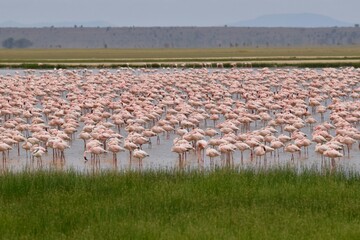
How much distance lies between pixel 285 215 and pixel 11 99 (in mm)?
19664

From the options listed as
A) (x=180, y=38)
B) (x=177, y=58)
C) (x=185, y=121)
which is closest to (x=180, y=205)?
(x=185, y=121)

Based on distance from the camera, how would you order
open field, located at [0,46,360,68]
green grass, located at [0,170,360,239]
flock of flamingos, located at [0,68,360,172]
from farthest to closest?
open field, located at [0,46,360,68] < flock of flamingos, located at [0,68,360,172] < green grass, located at [0,170,360,239]

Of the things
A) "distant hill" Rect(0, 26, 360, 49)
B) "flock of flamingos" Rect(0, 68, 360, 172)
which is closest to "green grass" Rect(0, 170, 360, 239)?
"flock of flamingos" Rect(0, 68, 360, 172)

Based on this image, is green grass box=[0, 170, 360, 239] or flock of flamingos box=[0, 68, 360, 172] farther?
flock of flamingos box=[0, 68, 360, 172]

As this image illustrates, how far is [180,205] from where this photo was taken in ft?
44.3

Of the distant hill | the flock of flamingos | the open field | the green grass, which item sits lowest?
the green grass

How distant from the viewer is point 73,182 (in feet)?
49.8

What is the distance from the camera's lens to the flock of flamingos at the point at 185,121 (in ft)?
66.5

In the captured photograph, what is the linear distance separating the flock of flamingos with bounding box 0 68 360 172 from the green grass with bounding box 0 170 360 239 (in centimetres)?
222

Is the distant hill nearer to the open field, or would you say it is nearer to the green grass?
the open field

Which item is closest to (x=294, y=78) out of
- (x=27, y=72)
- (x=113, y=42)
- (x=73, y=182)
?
(x=27, y=72)

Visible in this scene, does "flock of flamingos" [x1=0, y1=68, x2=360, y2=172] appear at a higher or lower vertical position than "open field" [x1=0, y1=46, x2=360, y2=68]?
lower

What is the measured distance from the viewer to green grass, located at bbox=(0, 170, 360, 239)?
39.2 ft

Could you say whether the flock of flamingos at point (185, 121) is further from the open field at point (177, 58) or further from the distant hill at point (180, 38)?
the distant hill at point (180, 38)
